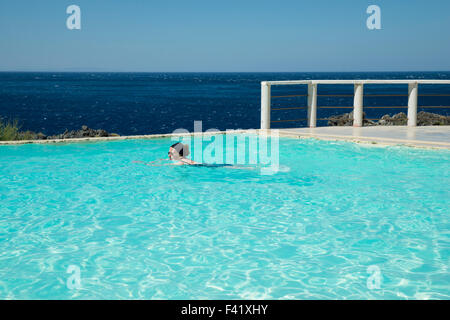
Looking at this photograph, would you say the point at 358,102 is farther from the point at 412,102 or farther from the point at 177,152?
the point at 177,152

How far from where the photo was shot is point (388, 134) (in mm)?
13734

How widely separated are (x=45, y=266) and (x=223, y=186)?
4.21 metres

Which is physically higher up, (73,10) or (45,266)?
(73,10)

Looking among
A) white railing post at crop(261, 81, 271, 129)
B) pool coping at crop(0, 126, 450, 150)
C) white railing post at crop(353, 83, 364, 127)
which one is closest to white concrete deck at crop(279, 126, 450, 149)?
pool coping at crop(0, 126, 450, 150)

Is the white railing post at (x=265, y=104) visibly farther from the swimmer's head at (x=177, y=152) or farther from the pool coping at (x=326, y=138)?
the swimmer's head at (x=177, y=152)

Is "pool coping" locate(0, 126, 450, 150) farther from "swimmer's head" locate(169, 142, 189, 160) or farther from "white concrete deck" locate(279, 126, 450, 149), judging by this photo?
"swimmer's head" locate(169, 142, 189, 160)

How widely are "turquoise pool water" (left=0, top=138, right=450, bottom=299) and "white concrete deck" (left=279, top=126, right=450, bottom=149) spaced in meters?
1.32

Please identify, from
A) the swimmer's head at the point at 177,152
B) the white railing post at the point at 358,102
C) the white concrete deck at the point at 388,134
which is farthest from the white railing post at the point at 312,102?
the swimmer's head at the point at 177,152

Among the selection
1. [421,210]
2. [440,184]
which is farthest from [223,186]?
[440,184]

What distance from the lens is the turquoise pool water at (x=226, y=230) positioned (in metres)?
4.81

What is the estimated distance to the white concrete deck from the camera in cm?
1231
